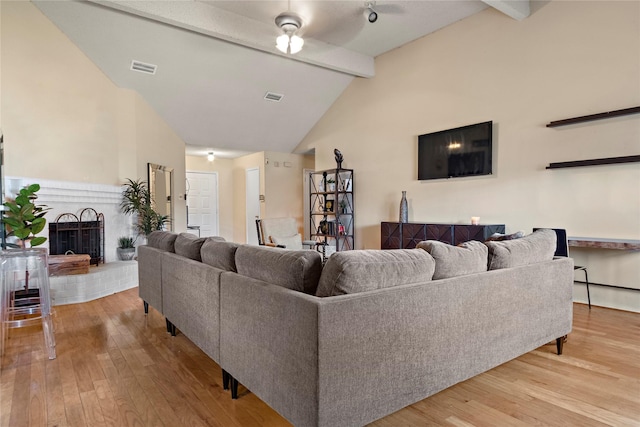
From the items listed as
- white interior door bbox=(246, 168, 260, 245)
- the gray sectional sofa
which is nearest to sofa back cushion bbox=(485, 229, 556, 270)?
the gray sectional sofa

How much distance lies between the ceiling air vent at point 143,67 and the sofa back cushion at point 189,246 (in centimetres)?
341

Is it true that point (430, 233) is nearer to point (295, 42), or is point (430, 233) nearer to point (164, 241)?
point (295, 42)

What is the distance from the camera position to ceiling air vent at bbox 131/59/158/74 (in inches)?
197

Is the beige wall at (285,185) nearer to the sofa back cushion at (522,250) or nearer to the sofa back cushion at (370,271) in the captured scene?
the sofa back cushion at (522,250)

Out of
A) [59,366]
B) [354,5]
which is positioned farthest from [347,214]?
[59,366]

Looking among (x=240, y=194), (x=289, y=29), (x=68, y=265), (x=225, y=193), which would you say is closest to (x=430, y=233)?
(x=289, y=29)

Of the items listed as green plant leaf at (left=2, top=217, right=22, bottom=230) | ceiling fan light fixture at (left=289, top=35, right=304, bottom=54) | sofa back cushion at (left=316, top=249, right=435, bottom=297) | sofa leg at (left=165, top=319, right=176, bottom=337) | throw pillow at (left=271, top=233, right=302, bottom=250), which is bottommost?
sofa leg at (left=165, top=319, right=176, bottom=337)

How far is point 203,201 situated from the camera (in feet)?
30.1

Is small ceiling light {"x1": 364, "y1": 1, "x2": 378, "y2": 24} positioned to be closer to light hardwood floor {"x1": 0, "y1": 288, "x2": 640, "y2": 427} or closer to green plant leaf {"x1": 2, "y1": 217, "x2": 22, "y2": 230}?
light hardwood floor {"x1": 0, "y1": 288, "x2": 640, "y2": 427}

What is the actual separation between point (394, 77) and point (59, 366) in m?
5.45

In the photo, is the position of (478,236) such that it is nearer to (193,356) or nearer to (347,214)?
(347,214)

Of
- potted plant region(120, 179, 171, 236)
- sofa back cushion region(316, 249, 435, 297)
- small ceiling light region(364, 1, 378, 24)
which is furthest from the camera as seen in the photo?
potted plant region(120, 179, 171, 236)

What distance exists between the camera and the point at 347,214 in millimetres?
6488

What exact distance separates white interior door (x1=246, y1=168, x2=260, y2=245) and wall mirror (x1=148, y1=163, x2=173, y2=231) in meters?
2.17
